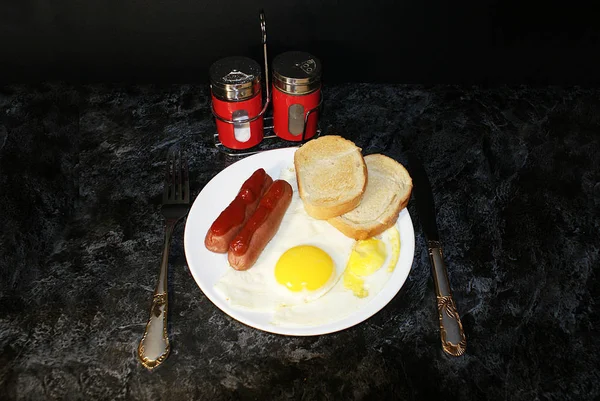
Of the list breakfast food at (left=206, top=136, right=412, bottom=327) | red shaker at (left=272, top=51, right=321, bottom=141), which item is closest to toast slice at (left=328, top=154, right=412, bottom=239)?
breakfast food at (left=206, top=136, right=412, bottom=327)

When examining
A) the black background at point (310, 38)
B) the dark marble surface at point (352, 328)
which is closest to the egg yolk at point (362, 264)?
the dark marble surface at point (352, 328)

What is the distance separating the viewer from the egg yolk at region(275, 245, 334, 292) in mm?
1569

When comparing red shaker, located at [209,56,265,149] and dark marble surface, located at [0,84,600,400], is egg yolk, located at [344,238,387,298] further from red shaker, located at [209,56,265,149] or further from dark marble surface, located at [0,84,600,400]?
red shaker, located at [209,56,265,149]

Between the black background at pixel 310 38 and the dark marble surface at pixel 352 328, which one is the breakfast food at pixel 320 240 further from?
the black background at pixel 310 38

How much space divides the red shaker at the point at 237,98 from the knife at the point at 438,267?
0.70m

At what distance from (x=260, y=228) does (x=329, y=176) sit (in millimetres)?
391

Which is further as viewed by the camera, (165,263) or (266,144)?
(266,144)

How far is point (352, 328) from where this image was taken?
161cm

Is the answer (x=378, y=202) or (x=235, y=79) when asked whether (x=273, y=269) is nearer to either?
(x=378, y=202)

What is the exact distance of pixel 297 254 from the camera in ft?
5.35

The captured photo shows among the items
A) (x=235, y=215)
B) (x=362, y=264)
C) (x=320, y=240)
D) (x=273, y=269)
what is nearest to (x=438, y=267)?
(x=362, y=264)

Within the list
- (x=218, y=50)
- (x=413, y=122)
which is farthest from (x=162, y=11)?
(x=413, y=122)

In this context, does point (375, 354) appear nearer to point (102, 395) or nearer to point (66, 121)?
point (102, 395)

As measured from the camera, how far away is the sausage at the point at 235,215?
1632 millimetres
